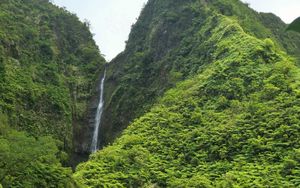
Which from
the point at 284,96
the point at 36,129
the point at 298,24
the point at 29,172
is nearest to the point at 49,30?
the point at 36,129

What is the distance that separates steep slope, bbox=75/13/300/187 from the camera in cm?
1764

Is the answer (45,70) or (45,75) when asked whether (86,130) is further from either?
(45,70)

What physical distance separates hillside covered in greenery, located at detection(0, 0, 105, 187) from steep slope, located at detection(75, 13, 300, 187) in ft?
11.5

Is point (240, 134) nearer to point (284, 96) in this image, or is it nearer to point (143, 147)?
point (284, 96)

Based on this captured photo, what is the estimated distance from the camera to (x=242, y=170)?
1764cm

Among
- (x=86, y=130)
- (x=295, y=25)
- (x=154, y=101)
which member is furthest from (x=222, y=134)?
(x=295, y=25)

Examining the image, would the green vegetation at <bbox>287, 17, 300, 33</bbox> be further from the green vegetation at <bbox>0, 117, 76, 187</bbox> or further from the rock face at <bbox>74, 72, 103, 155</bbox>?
the rock face at <bbox>74, 72, 103, 155</bbox>

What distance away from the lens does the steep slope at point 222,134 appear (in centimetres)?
1764

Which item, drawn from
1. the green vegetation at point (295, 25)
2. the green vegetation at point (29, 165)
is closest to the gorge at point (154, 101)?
the green vegetation at point (29, 165)

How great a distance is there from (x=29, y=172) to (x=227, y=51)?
695 inches

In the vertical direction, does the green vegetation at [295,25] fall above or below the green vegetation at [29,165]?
above

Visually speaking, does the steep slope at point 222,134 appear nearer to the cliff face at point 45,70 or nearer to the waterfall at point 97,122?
the waterfall at point 97,122

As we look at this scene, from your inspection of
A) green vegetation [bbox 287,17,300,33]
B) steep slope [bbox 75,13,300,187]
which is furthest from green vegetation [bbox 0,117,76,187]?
green vegetation [bbox 287,17,300,33]

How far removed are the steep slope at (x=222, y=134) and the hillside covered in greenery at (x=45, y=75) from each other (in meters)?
3.51
